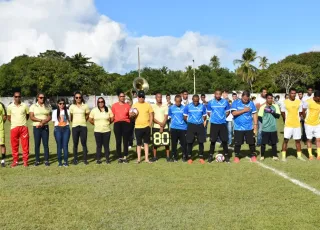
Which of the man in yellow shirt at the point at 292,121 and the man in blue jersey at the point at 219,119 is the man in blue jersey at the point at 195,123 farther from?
the man in yellow shirt at the point at 292,121

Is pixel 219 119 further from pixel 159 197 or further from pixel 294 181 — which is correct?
pixel 159 197

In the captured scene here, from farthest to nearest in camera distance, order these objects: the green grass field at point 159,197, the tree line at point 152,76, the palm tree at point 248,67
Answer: the palm tree at point 248,67 < the tree line at point 152,76 < the green grass field at point 159,197

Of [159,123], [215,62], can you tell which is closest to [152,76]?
[215,62]

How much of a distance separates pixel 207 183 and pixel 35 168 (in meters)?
4.62

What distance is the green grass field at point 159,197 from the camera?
17.9 feet

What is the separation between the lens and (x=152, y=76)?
7131cm

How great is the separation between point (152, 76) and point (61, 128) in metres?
61.8

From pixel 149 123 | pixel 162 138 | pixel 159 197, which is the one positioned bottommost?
pixel 159 197

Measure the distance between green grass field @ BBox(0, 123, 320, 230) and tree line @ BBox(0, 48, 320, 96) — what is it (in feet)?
157

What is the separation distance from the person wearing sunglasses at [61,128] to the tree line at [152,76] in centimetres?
4653

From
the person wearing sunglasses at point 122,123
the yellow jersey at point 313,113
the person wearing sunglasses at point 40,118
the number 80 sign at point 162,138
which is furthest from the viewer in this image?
the number 80 sign at point 162,138

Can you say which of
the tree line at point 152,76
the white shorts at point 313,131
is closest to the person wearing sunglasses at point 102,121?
the white shorts at point 313,131

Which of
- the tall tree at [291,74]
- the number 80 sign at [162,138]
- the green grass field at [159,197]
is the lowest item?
the green grass field at [159,197]

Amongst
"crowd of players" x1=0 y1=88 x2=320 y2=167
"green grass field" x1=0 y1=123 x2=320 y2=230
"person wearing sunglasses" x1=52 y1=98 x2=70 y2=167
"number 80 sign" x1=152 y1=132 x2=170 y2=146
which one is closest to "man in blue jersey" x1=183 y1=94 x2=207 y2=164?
"crowd of players" x1=0 y1=88 x2=320 y2=167
